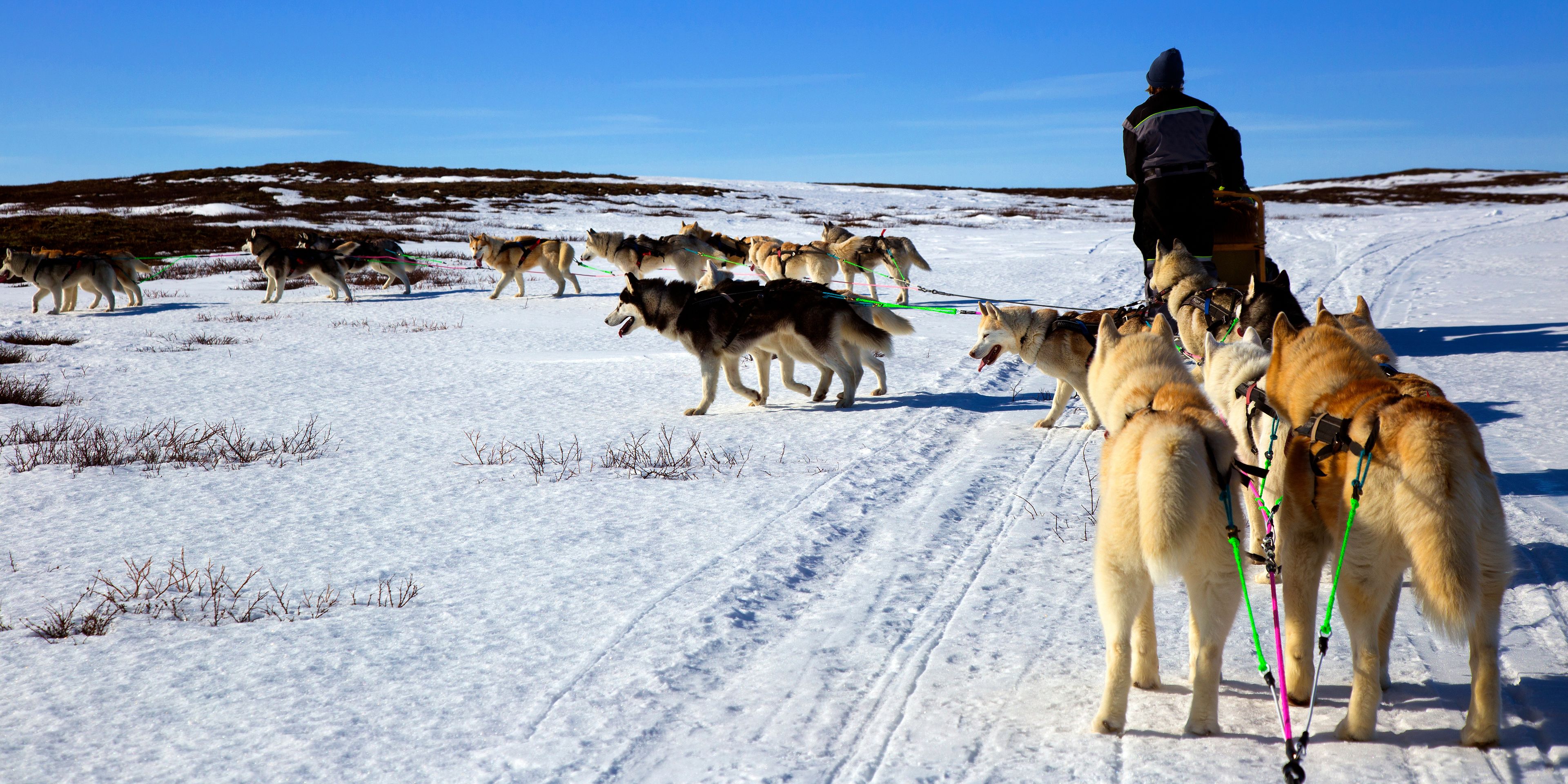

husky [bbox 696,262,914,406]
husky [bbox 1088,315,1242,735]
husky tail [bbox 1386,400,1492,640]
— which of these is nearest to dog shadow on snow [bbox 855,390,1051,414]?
husky [bbox 696,262,914,406]

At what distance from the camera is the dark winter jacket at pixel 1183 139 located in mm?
6340

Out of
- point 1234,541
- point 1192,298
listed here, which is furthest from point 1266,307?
point 1234,541

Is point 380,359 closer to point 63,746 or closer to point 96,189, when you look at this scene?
point 63,746

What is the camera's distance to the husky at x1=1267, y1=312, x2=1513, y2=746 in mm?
2045

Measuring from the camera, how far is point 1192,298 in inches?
239

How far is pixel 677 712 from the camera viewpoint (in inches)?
99.4

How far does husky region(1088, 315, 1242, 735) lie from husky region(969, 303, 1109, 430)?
331cm

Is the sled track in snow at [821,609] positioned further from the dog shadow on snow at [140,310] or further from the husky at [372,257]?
the husky at [372,257]

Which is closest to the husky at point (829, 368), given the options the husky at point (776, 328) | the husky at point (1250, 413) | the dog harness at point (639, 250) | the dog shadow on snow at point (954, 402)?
the husky at point (776, 328)

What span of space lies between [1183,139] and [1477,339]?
4.26 meters

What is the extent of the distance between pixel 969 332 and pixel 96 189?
57022mm

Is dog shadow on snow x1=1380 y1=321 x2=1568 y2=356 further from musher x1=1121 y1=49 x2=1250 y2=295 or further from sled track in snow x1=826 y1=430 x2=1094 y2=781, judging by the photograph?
sled track in snow x1=826 y1=430 x2=1094 y2=781

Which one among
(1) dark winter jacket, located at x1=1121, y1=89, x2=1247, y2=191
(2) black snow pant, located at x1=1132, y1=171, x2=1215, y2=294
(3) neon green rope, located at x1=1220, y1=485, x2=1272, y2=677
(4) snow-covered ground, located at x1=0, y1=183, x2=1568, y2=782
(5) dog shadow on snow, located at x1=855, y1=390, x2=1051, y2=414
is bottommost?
(4) snow-covered ground, located at x1=0, y1=183, x2=1568, y2=782

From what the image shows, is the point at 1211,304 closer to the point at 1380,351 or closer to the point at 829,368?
the point at 1380,351
